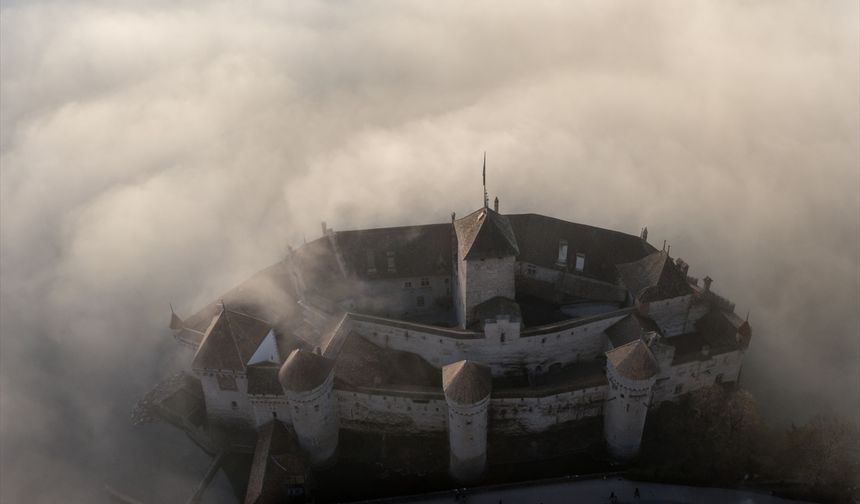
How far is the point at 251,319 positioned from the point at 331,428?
37.8ft

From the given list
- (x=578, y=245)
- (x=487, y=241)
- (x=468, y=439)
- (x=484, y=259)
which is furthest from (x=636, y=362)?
(x=578, y=245)

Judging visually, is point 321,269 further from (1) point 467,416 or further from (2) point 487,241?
(1) point 467,416

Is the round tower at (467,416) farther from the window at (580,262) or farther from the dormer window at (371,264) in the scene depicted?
the window at (580,262)

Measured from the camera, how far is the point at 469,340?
54.8m

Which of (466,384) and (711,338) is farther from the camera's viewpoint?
(711,338)

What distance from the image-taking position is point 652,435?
5397 centimetres

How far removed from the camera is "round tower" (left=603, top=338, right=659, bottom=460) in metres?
48.7

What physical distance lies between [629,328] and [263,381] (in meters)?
31.7

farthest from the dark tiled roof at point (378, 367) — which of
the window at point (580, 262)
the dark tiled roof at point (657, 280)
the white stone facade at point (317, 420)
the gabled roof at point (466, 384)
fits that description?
the dark tiled roof at point (657, 280)

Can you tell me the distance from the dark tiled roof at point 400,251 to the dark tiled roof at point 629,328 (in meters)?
16.8

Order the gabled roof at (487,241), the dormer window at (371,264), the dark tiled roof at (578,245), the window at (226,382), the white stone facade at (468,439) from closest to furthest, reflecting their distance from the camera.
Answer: the white stone facade at (468,439) → the window at (226,382) → the gabled roof at (487,241) → the dormer window at (371,264) → the dark tiled roof at (578,245)

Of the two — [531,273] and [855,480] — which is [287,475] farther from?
[855,480]

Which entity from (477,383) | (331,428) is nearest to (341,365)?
(331,428)

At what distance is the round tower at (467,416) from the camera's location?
4734cm
